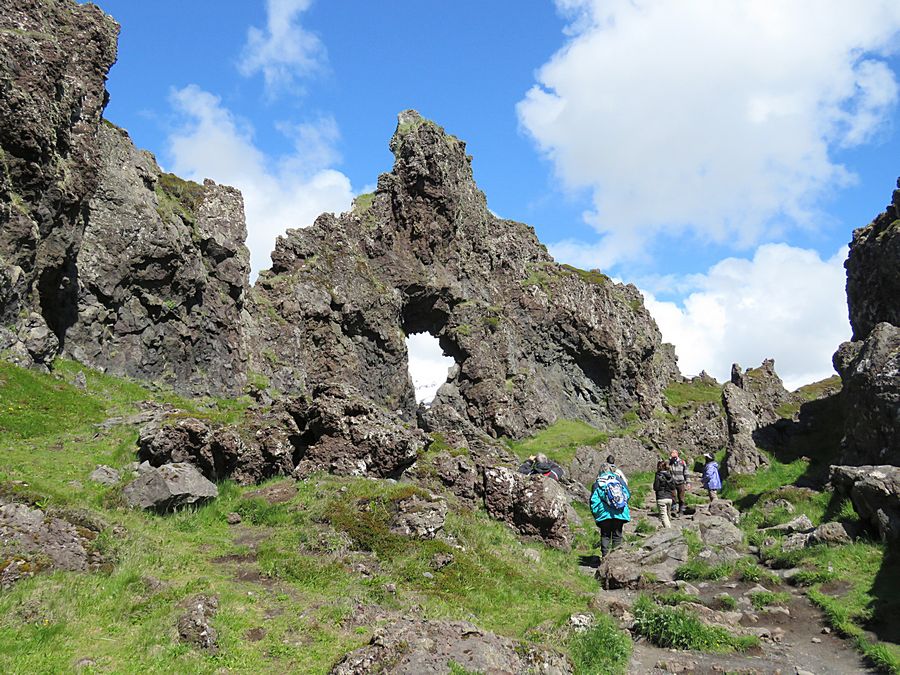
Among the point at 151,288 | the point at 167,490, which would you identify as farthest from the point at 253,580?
the point at 151,288

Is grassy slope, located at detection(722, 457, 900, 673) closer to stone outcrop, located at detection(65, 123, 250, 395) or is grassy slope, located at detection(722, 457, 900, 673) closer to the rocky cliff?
the rocky cliff

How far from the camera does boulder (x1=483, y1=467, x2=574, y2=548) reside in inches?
771

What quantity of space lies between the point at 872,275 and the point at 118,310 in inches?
2000

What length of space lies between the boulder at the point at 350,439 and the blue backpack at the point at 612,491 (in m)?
6.85

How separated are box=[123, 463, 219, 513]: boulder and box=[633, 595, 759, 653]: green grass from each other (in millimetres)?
12223

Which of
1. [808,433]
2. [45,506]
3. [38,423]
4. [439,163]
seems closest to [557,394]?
[439,163]

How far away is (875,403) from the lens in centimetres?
2188

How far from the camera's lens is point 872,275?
124 ft

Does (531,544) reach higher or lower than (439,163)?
lower

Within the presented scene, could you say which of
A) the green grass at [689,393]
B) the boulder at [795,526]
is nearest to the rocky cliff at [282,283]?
the green grass at [689,393]

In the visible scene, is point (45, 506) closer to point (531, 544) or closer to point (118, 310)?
point (531, 544)

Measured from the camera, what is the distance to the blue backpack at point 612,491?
18875 millimetres

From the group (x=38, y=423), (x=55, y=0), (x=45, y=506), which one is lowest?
(x=45, y=506)

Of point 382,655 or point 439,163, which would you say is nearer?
point 382,655
